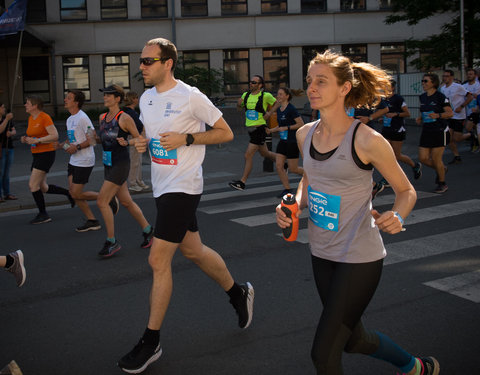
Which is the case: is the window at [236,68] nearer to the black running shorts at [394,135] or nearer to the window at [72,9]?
the window at [72,9]

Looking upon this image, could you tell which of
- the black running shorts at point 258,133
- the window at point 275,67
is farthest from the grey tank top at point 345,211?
the window at point 275,67

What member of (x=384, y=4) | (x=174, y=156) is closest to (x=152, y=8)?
(x=384, y=4)

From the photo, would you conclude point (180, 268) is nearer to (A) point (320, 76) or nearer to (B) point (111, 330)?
(B) point (111, 330)

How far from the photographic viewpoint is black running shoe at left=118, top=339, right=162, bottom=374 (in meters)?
3.80

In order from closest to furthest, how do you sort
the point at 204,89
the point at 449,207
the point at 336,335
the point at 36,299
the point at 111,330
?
the point at 336,335 → the point at 111,330 → the point at 36,299 → the point at 449,207 → the point at 204,89

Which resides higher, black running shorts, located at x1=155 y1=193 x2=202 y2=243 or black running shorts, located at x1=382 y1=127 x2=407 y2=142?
black running shorts, located at x1=382 y1=127 x2=407 y2=142

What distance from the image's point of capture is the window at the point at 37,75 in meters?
30.7

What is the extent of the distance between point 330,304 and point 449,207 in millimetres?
6494

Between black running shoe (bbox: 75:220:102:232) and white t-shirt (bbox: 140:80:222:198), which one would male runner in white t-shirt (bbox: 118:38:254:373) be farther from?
black running shoe (bbox: 75:220:102:232)

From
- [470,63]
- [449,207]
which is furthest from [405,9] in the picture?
[449,207]

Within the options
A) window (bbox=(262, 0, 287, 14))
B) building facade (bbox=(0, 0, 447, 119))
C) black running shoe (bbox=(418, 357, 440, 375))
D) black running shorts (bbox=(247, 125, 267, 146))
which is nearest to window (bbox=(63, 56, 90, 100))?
building facade (bbox=(0, 0, 447, 119))

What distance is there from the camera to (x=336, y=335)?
294 cm

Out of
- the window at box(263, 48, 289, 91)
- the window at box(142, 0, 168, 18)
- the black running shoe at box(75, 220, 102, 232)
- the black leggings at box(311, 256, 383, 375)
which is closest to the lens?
the black leggings at box(311, 256, 383, 375)

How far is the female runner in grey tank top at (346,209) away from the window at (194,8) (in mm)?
28764
